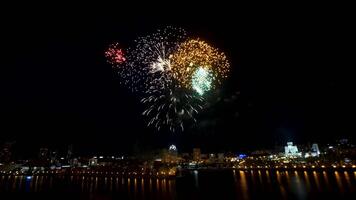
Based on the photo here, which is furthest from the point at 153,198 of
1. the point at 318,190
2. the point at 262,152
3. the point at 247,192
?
the point at 262,152

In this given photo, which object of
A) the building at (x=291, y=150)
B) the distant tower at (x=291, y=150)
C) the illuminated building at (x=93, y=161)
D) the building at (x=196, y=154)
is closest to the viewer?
the building at (x=291, y=150)

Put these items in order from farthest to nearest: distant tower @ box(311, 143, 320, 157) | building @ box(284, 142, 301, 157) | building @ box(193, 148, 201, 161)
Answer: building @ box(193, 148, 201, 161)
building @ box(284, 142, 301, 157)
distant tower @ box(311, 143, 320, 157)

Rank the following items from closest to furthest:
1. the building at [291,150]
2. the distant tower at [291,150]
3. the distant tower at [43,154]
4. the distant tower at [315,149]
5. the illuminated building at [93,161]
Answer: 1. the distant tower at [315,149]
2. the building at [291,150]
3. the distant tower at [291,150]
4. the illuminated building at [93,161]
5. the distant tower at [43,154]

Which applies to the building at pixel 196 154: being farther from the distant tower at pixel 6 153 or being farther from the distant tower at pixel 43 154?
the distant tower at pixel 6 153

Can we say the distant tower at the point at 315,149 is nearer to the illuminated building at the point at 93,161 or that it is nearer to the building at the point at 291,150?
the building at the point at 291,150

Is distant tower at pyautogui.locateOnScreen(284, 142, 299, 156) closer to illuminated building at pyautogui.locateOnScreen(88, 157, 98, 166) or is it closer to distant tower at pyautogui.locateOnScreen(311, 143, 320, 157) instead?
distant tower at pyautogui.locateOnScreen(311, 143, 320, 157)

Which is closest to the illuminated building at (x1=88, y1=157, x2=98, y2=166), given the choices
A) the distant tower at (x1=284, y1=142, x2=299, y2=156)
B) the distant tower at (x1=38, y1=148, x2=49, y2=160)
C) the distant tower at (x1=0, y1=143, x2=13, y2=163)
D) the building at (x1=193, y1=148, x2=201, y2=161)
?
the distant tower at (x1=38, y1=148, x2=49, y2=160)

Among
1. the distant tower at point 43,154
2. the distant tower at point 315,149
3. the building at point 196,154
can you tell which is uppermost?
the distant tower at point 43,154

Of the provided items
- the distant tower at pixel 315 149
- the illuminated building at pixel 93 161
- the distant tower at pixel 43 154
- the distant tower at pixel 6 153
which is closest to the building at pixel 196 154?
the distant tower at pixel 315 149

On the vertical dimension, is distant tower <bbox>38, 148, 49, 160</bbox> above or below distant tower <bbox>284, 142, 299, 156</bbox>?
above

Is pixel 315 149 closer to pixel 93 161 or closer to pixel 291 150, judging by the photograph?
pixel 291 150

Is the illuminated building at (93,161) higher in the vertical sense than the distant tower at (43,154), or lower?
lower

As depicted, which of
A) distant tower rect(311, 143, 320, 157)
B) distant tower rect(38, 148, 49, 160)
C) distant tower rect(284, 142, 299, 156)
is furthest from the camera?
distant tower rect(38, 148, 49, 160)

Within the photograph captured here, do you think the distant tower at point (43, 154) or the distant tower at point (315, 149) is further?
the distant tower at point (43, 154)
